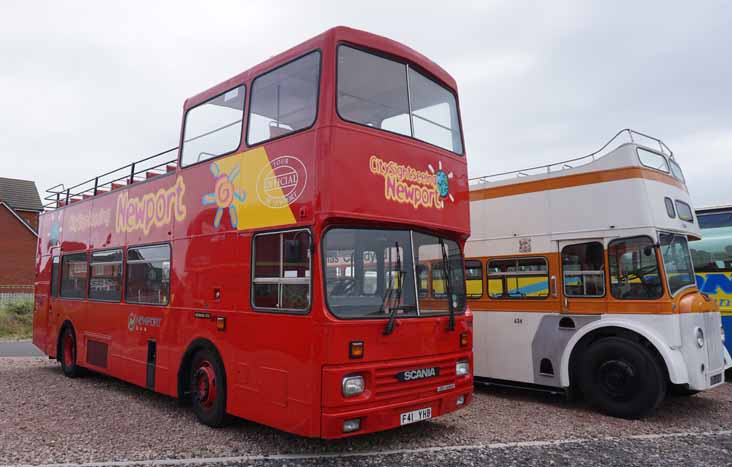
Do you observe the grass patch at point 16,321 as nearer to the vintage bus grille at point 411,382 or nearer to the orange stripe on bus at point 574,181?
the orange stripe on bus at point 574,181

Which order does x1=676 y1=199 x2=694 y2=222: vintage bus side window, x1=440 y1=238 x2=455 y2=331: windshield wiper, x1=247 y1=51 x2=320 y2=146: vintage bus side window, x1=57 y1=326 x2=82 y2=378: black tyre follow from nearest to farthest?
x1=247 y1=51 x2=320 y2=146: vintage bus side window, x1=440 y1=238 x2=455 y2=331: windshield wiper, x1=676 y1=199 x2=694 y2=222: vintage bus side window, x1=57 y1=326 x2=82 y2=378: black tyre

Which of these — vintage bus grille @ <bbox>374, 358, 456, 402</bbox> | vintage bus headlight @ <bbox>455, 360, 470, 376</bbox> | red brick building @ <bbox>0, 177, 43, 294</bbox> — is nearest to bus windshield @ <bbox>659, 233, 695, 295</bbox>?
vintage bus headlight @ <bbox>455, 360, 470, 376</bbox>

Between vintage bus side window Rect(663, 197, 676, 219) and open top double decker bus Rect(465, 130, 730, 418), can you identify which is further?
vintage bus side window Rect(663, 197, 676, 219)

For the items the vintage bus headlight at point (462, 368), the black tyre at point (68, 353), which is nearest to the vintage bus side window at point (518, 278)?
the vintage bus headlight at point (462, 368)

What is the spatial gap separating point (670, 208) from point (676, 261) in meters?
0.77

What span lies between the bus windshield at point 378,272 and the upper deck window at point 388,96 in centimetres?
117

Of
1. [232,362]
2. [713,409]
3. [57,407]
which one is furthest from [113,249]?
[713,409]

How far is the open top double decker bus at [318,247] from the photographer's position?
5414 mm

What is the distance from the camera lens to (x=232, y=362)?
638 cm

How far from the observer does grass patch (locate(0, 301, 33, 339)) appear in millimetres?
19750

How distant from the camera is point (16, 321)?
2094 centimetres

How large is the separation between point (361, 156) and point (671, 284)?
457cm

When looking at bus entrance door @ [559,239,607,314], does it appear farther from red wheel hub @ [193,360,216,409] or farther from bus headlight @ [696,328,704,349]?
red wheel hub @ [193,360,216,409]

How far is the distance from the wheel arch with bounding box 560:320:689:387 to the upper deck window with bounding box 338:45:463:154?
3146 mm
